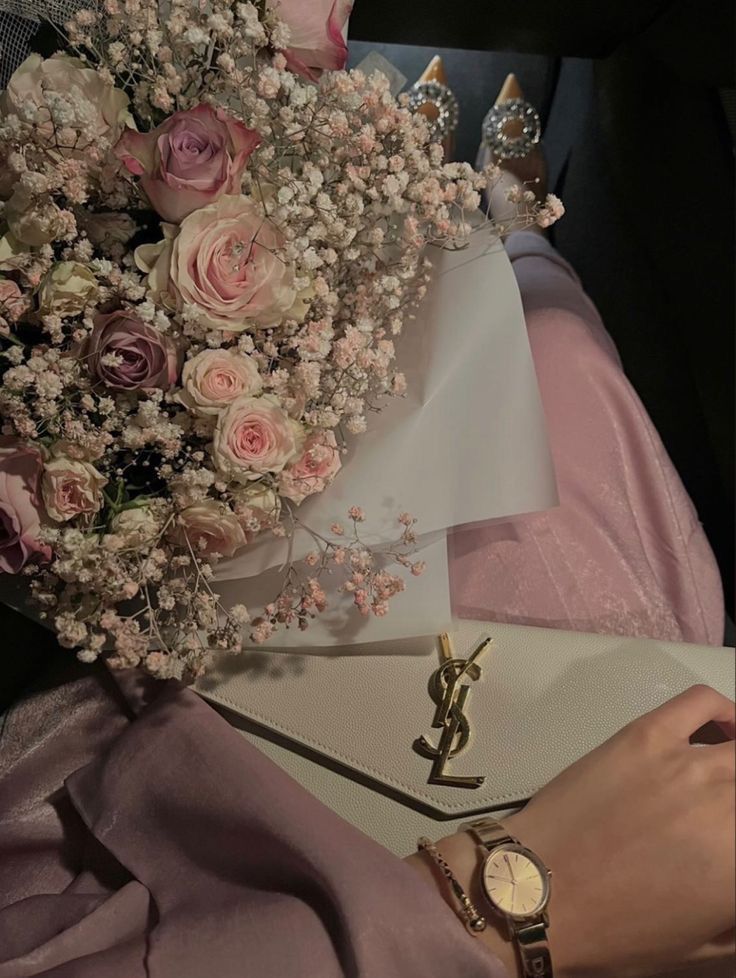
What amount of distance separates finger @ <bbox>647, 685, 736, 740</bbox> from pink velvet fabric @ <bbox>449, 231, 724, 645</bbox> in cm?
30

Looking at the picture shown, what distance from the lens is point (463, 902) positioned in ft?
1.99

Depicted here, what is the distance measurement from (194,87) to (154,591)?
18.1 inches

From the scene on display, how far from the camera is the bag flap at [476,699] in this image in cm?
70

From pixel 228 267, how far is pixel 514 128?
125cm

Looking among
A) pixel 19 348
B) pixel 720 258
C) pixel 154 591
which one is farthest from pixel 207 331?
pixel 720 258

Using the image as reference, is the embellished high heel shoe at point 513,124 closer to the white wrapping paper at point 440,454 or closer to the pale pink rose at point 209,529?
the white wrapping paper at point 440,454

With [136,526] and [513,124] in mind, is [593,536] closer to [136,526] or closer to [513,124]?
[136,526]

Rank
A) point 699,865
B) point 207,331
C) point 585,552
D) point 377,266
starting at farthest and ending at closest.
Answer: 1. point 585,552
2. point 377,266
3. point 207,331
4. point 699,865

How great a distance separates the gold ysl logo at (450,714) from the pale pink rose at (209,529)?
22 cm

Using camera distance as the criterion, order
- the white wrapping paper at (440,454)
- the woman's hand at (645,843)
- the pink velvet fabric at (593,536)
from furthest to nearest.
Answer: the pink velvet fabric at (593,536), the white wrapping paper at (440,454), the woman's hand at (645,843)

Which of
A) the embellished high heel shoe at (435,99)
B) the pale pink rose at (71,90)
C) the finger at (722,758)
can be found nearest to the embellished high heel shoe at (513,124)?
the embellished high heel shoe at (435,99)

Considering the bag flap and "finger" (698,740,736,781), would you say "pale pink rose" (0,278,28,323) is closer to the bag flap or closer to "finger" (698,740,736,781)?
the bag flap

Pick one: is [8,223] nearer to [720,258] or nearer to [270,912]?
[270,912]

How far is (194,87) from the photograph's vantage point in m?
0.71
